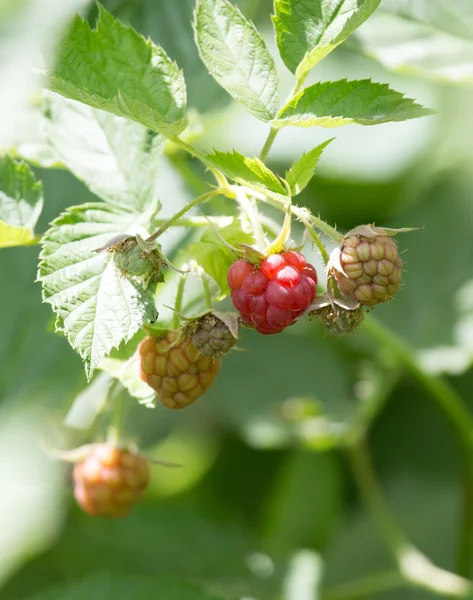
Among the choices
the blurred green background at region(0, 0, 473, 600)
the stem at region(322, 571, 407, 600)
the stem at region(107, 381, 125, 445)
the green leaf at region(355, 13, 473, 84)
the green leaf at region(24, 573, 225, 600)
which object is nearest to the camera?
the stem at region(107, 381, 125, 445)

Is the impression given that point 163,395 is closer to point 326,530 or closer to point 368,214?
point 326,530

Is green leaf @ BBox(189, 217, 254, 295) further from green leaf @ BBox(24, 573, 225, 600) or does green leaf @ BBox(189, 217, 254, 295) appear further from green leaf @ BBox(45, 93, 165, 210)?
green leaf @ BBox(24, 573, 225, 600)

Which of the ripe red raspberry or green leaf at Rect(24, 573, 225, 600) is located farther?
green leaf at Rect(24, 573, 225, 600)

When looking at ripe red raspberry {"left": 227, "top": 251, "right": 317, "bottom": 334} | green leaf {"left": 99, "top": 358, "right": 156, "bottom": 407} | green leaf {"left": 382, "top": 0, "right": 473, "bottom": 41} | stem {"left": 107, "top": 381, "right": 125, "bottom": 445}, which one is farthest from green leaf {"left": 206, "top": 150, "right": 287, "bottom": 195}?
green leaf {"left": 382, "top": 0, "right": 473, "bottom": 41}

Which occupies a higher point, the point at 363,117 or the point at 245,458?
the point at 363,117

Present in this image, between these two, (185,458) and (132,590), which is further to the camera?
(185,458)

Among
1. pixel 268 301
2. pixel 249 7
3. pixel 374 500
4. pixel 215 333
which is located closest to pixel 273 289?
pixel 268 301

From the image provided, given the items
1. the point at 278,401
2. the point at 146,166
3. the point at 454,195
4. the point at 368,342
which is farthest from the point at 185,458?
the point at 146,166
